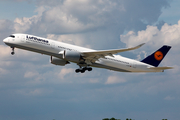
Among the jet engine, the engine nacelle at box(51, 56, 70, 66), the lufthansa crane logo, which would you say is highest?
the lufthansa crane logo

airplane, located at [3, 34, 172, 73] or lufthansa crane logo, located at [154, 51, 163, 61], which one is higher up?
lufthansa crane logo, located at [154, 51, 163, 61]

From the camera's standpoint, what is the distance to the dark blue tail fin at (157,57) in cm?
6681

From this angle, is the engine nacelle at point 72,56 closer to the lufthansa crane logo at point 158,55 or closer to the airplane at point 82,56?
the airplane at point 82,56

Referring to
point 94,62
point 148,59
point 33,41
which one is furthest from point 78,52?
point 148,59

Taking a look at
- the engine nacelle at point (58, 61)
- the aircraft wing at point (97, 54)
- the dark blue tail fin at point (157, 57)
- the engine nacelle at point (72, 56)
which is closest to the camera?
the aircraft wing at point (97, 54)

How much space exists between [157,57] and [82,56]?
750 inches

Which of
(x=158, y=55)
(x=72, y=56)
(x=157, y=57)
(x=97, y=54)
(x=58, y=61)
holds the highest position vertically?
(x=158, y=55)

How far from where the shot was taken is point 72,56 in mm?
56562

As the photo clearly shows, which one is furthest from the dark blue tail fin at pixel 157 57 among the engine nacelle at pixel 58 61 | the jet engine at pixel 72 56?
the engine nacelle at pixel 58 61

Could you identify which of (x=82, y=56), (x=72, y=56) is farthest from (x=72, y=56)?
(x=82, y=56)

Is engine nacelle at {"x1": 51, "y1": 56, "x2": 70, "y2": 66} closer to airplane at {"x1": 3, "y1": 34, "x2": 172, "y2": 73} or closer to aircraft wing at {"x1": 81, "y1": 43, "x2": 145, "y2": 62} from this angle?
airplane at {"x1": 3, "y1": 34, "x2": 172, "y2": 73}

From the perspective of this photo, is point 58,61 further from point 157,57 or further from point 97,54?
point 157,57

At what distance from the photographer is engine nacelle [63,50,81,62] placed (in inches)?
2203

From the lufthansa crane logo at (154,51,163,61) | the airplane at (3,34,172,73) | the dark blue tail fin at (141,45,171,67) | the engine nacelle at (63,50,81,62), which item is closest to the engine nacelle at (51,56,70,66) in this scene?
the airplane at (3,34,172,73)
